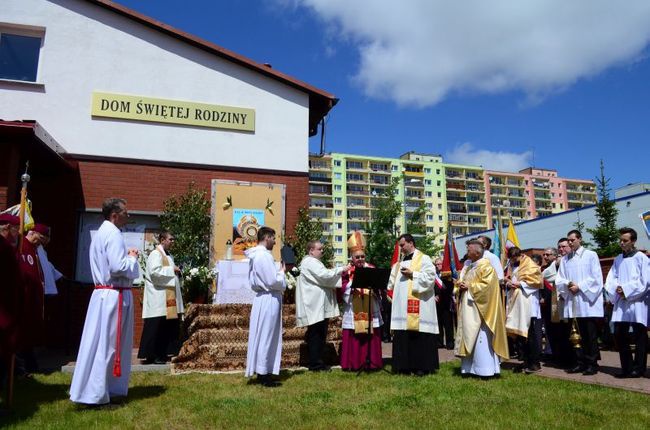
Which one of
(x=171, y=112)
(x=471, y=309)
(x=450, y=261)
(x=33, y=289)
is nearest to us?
(x=33, y=289)

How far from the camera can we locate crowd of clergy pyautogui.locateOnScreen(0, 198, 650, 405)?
20.5 ft

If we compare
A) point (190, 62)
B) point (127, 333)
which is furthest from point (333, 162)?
point (127, 333)

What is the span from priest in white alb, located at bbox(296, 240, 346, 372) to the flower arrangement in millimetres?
2531

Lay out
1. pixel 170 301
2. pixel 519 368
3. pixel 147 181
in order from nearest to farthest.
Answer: pixel 519 368 < pixel 170 301 < pixel 147 181

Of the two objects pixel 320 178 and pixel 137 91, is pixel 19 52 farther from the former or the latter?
pixel 320 178

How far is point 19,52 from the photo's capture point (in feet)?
38.6

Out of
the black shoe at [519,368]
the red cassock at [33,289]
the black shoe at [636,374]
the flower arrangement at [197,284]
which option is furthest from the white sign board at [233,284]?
the black shoe at [636,374]

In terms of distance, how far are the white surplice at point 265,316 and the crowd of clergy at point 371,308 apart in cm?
2

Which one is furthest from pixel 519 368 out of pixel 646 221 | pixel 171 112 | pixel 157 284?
pixel 646 221

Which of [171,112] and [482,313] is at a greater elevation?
[171,112]

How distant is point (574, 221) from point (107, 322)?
3383 centimetres

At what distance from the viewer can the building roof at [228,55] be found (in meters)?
12.2

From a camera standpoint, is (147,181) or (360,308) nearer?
(360,308)

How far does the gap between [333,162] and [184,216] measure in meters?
89.1
